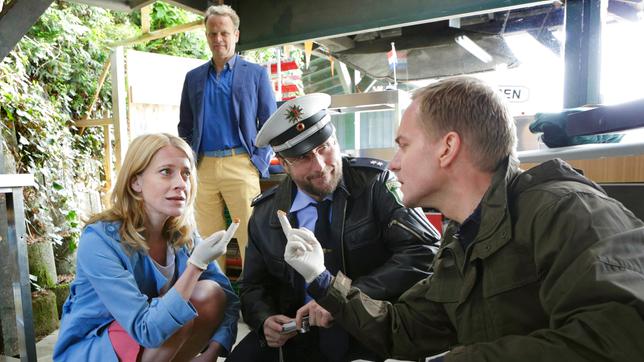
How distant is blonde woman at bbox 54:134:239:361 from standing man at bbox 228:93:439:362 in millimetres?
165

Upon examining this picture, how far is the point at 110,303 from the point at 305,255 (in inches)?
25.3

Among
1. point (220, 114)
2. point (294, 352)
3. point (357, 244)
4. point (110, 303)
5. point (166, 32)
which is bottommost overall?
point (294, 352)

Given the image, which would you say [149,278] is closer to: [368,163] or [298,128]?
[298,128]

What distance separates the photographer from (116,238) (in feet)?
5.53

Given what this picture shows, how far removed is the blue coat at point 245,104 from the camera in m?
3.04

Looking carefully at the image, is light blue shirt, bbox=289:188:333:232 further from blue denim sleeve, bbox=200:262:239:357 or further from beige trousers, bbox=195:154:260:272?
beige trousers, bbox=195:154:260:272

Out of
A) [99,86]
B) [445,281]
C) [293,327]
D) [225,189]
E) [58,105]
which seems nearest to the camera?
[445,281]

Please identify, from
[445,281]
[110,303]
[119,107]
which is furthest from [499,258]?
[119,107]

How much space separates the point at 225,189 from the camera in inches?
120

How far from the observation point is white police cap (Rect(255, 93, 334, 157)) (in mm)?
1976

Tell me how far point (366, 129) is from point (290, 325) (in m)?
6.60

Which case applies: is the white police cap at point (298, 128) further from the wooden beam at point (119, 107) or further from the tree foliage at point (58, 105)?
the tree foliage at point (58, 105)

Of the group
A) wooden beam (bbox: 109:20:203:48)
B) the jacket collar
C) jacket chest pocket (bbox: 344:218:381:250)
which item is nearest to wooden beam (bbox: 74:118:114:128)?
wooden beam (bbox: 109:20:203:48)

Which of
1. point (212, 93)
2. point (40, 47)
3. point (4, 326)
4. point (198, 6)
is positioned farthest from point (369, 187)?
point (40, 47)
